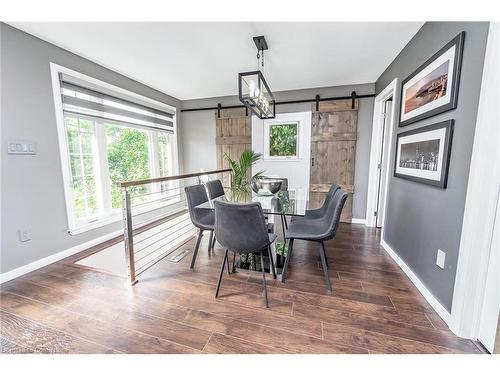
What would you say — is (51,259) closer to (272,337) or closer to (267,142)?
(272,337)

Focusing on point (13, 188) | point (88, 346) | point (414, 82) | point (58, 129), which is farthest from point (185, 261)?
point (414, 82)

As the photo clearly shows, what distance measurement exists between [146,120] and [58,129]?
1414 millimetres

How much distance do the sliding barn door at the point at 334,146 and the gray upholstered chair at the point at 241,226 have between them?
2606 millimetres

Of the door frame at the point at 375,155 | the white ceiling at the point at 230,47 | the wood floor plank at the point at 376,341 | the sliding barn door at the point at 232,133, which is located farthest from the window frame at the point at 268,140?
the wood floor plank at the point at 376,341

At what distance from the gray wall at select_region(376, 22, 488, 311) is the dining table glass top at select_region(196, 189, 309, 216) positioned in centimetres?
101

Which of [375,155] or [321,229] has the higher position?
[375,155]

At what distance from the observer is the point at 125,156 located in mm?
3457

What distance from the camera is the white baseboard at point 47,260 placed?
2.02m

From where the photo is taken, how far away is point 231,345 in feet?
4.27

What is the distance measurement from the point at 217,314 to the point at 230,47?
103 inches

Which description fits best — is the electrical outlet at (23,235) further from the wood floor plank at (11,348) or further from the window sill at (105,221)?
the wood floor plank at (11,348)

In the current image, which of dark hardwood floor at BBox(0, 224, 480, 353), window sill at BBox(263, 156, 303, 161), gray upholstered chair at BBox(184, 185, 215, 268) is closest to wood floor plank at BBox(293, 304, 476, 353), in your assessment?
dark hardwood floor at BBox(0, 224, 480, 353)

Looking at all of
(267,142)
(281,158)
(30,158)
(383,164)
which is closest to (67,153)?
(30,158)

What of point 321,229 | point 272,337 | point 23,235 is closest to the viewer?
point 272,337
